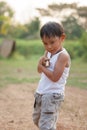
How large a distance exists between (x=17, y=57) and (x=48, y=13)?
20.6 ft

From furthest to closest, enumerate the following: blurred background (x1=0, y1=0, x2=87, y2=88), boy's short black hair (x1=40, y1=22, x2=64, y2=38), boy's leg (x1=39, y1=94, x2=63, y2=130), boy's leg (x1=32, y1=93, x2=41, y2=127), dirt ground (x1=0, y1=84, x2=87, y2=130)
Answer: blurred background (x1=0, y1=0, x2=87, y2=88) → dirt ground (x1=0, y1=84, x2=87, y2=130) → boy's leg (x1=32, y1=93, x2=41, y2=127) → boy's leg (x1=39, y1=94, x2=63, y2=130) → boy's short black hair (x1=40, y1=22, x2=64, y2=38)

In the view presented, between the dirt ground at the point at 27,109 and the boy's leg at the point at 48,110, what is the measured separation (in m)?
1.47

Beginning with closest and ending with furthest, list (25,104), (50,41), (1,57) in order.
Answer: (50,41), (25,104), (1,57)

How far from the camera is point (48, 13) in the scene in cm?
2570

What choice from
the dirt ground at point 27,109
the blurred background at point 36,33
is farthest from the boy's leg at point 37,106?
the blurred background at point 36,33

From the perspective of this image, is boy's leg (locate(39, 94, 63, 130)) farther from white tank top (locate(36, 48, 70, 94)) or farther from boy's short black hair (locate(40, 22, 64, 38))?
boy's short black hair (locate(40, 22, 64, 38))

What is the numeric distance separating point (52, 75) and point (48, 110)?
0.34m

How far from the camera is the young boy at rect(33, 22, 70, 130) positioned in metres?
3.63

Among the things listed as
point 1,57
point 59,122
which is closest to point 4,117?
point 59,122

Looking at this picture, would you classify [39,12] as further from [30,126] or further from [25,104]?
[30,126]

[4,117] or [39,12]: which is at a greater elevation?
[4,117]

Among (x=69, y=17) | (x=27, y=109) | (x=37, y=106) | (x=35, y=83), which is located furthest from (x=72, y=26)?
(x=37, y=106)

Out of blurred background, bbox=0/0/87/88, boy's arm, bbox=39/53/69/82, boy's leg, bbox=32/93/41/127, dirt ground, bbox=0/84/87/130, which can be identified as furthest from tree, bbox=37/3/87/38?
boy's arm, bbox=39/53/69/82

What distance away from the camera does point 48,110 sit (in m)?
3.70
